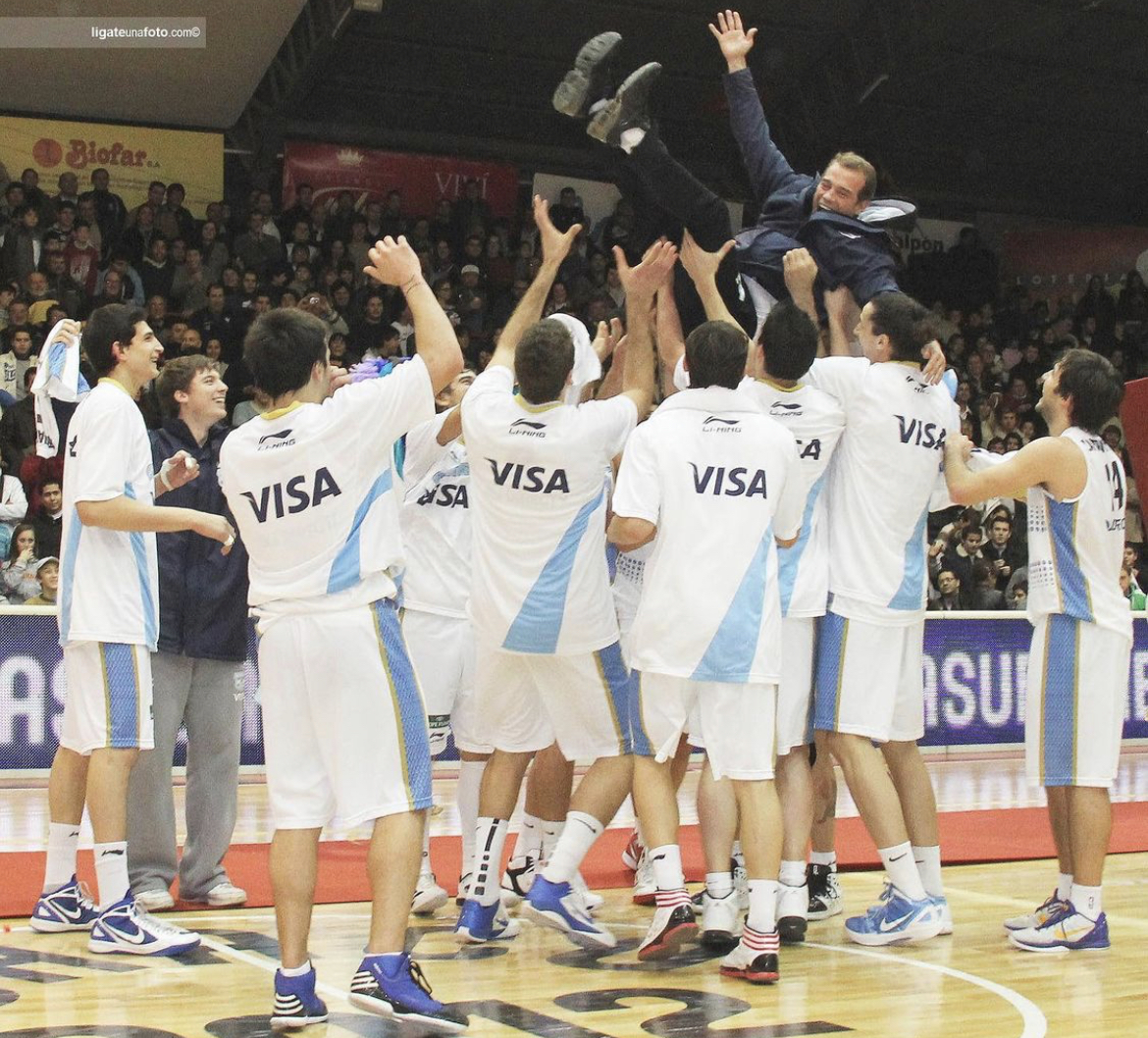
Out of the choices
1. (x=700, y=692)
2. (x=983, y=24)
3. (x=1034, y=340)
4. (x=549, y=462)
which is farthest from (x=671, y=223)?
(x=1034, y=340)

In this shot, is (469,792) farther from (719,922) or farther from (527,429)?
(527,429)

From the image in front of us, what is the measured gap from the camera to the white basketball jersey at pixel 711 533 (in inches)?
204

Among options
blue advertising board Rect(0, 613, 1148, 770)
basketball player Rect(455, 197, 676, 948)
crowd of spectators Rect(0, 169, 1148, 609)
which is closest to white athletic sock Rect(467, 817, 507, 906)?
basketball player Rect(455, 197, 676, 948)

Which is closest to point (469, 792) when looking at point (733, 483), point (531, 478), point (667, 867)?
point (667, 867)

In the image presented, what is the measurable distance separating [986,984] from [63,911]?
3326mm

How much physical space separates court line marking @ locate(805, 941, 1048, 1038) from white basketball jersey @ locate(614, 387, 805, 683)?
1.14 meters

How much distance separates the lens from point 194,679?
6.34m

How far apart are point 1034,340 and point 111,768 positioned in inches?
698

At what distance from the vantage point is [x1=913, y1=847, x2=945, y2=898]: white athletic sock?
19.5 feet

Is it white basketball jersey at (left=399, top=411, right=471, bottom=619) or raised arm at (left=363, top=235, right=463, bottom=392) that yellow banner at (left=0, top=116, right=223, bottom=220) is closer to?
white basketball jersey at (left=399, top=411, right=471, bottom=619)

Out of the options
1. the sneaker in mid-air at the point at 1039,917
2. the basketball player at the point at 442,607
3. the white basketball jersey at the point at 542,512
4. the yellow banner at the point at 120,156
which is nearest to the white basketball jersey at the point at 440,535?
the basketball player at the point at 442,607

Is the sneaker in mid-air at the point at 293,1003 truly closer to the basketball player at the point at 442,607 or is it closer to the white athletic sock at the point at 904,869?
the basketball player at the point at 442,607

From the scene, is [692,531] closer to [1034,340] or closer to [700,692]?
[700,692]

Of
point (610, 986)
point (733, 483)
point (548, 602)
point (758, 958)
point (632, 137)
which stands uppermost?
point (632, 137)
